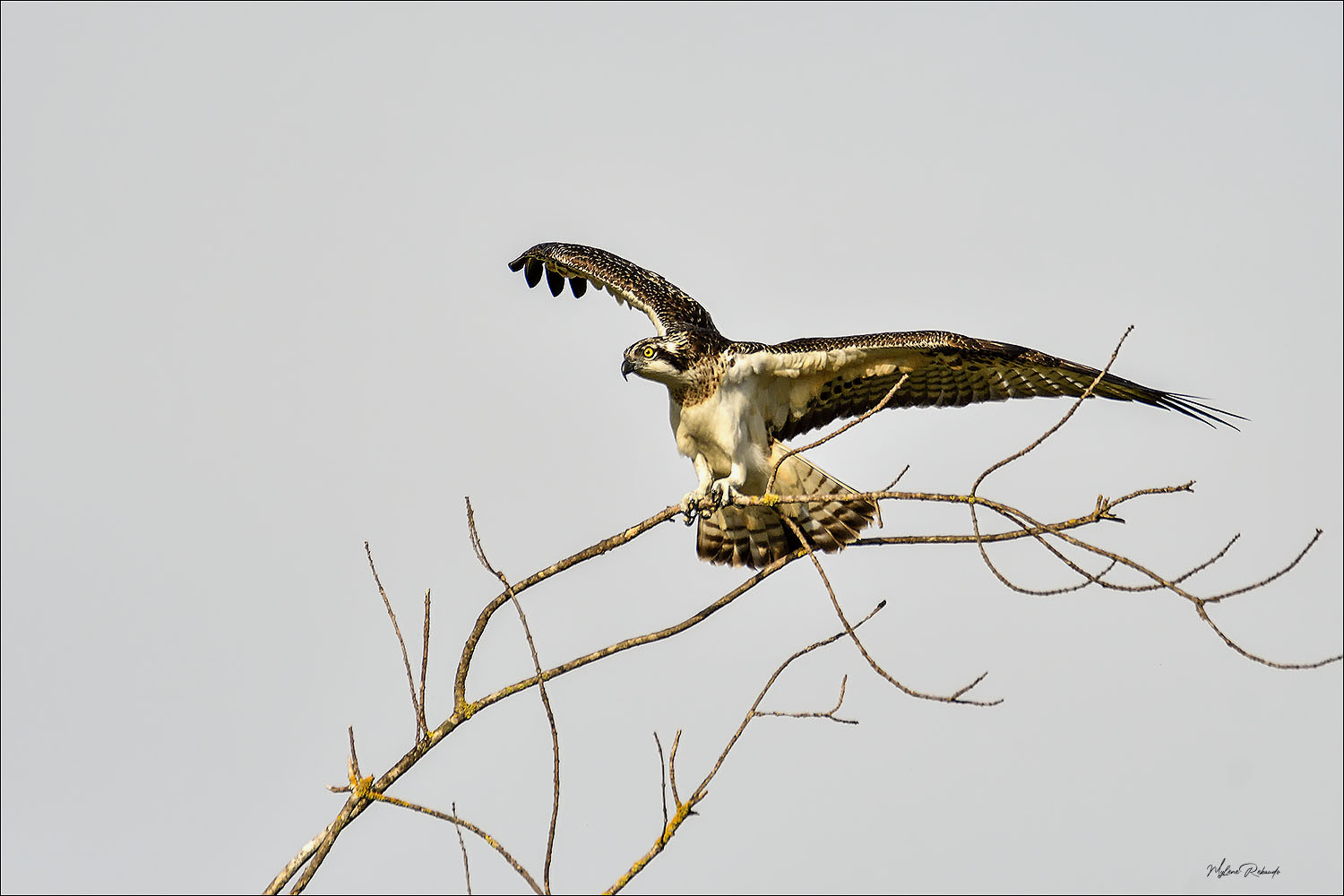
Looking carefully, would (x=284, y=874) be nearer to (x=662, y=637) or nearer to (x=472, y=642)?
(x=472, y=642)

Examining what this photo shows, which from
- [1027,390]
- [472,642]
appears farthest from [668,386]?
[472,642]

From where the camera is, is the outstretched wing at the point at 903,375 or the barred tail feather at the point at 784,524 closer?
the outstretched wing at the point at 903,375

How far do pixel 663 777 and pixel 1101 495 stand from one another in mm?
2046

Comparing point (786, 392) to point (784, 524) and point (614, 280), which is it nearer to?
point (784, 524)

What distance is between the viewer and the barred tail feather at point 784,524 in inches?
368

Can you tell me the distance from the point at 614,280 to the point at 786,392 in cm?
191

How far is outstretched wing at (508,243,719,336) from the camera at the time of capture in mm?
9641

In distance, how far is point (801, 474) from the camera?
30.8 feet

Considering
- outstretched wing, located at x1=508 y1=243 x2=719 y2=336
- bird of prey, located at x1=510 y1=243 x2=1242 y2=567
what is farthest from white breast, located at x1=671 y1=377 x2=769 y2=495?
outstretched wing, located at x1=508 y1=243 x2=719 y2=336

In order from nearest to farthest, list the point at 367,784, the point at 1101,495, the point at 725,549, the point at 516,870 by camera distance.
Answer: the point at 516,870
the point at 1101,495
the point at 367,784
the point at 725,549

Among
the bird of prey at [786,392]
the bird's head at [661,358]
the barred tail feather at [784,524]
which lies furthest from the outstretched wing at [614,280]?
the barred tail feather at [784,524]

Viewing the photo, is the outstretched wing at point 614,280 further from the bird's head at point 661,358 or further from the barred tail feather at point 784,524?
the barred tail feather at point 784,524

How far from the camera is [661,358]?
8656mm

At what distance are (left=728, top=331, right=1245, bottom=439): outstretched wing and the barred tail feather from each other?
34 centimetres
